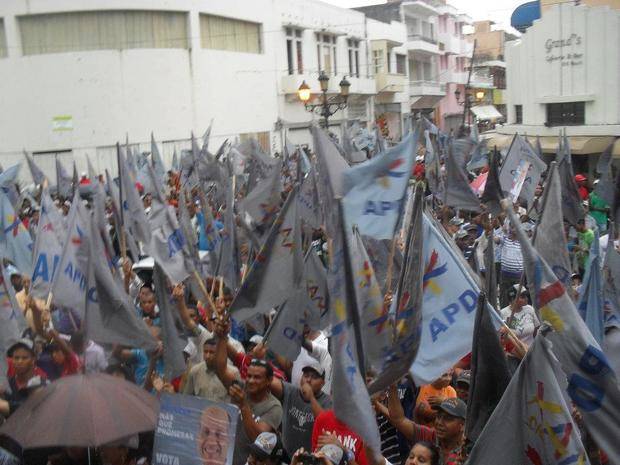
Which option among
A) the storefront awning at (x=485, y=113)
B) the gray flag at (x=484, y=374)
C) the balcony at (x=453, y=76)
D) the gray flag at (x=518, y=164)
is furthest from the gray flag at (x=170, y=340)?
the balcony at (x=453, y=76)

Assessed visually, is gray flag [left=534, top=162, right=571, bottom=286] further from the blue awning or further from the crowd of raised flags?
the blue awning

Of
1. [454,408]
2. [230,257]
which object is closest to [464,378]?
[454,408]

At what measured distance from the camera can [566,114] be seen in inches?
962

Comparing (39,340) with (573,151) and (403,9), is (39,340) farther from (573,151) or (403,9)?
(403,9)

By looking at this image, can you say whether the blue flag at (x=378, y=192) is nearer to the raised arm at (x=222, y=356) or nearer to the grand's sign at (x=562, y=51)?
the raised arm at (x=222, y=356)

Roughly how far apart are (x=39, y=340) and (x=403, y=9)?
149 feet

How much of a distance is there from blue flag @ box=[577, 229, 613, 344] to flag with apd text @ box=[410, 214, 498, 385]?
44.0 inches

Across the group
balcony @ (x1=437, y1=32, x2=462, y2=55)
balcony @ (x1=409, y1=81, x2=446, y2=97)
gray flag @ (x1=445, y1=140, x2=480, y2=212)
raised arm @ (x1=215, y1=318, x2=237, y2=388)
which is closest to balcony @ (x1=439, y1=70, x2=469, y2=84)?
balcony @ (x1=437, y1=32, x2=462, y2=55)

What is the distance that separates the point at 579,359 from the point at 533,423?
0.46 meters

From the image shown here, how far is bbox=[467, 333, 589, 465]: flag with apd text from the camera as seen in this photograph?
11.7 ft

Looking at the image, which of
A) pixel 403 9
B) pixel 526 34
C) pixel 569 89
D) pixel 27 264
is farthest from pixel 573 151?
pixel 403 9

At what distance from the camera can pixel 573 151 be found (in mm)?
22781

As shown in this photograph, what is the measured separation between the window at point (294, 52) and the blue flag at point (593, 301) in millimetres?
30767

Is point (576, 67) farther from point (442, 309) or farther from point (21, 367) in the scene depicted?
point (21, 367)
